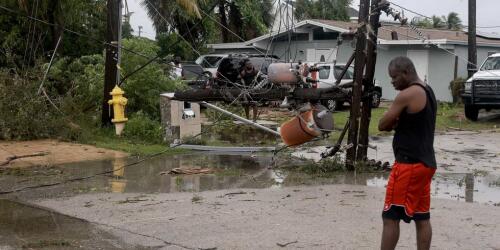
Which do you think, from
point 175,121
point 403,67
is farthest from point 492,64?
point 403,67

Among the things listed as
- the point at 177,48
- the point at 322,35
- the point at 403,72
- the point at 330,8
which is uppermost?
the point at 330,8

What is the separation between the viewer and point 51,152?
12.5 m

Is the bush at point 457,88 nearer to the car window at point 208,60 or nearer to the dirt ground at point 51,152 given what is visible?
the car window at point 208,60

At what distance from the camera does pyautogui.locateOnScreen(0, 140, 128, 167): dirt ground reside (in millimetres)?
11750

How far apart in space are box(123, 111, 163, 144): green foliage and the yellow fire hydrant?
0.21 metres

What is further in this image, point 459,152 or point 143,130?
point 143,130

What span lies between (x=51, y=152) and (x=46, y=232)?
5.77 meters

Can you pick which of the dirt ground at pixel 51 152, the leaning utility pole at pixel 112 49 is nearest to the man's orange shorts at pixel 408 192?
the dirt ground at pixel 51 152

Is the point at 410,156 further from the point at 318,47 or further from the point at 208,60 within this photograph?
the point at 318,47

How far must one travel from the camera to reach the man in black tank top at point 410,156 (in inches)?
205

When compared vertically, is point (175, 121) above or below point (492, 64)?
below

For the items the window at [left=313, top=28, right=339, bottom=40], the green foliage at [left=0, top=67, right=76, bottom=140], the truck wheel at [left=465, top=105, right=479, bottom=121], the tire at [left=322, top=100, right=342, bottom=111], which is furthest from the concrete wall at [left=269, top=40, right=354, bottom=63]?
the green foliage at [left=0, top=67, right=76, bottom=140]

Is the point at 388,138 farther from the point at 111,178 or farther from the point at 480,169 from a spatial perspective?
the point at 111,178

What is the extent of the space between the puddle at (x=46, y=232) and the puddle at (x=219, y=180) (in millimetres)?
1153
